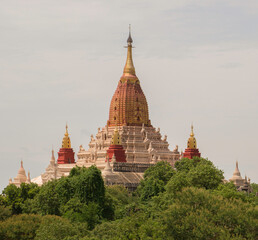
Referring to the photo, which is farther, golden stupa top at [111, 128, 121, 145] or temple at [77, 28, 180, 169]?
temple at [77, 28, 180, 169]

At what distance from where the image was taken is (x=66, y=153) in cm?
14938

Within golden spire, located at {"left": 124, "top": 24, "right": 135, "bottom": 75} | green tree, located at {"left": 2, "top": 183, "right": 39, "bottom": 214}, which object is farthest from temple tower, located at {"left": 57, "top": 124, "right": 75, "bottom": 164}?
green tree, located at {"left": 2, "top": 183, "right": 39, "bottom": 214}

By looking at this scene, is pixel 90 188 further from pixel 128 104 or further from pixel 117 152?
pixel 128 104

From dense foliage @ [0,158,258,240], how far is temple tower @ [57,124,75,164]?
3908 centimetres

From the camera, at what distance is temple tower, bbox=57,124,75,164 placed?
487 ft

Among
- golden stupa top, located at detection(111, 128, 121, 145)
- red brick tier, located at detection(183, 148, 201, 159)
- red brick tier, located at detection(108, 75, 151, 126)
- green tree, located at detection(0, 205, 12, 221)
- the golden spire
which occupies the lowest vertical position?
green tree, located at detection(0, 205, 12, 221)

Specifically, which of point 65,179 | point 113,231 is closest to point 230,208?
point 113,231

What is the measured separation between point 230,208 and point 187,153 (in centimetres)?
7503

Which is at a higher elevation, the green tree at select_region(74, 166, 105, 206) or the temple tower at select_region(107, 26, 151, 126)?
the temple tower at select_region(107, 26, 151, 126)

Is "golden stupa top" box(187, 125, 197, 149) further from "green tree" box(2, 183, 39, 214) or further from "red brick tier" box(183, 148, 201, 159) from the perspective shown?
"green tree" box(2, 183, 39, 214)

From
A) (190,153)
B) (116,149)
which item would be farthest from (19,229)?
(190,153)

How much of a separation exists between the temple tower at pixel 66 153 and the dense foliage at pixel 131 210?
3908 centimetres

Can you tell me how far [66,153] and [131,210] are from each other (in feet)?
227

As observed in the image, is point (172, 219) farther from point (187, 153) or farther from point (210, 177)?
point (187, 153)
